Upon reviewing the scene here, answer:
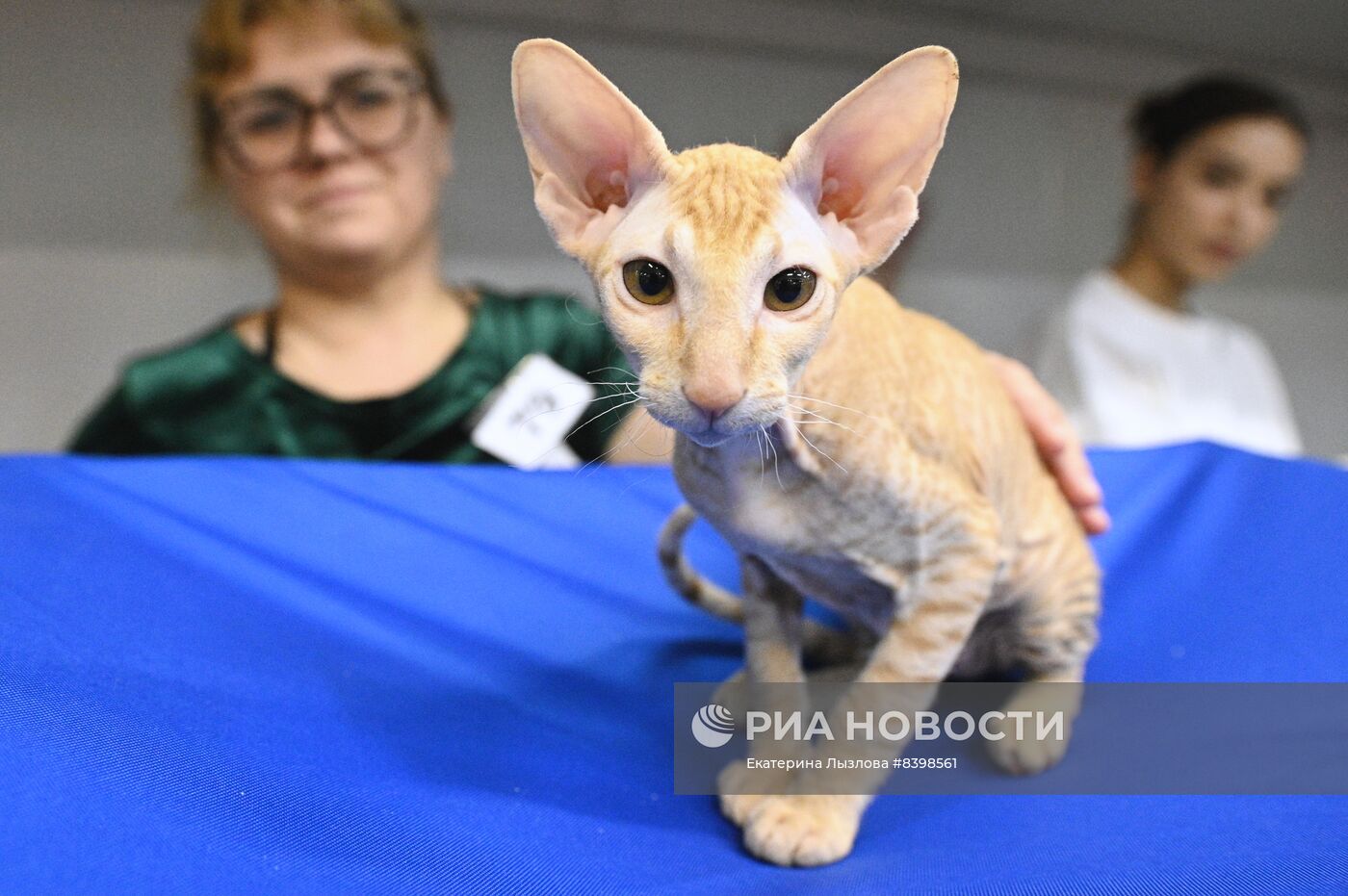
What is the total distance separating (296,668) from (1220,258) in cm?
217

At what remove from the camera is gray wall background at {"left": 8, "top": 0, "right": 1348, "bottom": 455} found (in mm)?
1798

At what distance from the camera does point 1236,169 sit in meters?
2.10

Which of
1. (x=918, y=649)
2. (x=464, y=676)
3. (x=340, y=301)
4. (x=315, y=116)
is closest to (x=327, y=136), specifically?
(x=315, y=116)

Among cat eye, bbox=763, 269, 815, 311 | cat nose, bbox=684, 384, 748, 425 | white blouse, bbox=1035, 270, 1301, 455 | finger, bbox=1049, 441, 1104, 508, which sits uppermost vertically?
cat eye, bbox=763, 269, 815, 311

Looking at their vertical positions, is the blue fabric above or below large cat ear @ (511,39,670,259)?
below

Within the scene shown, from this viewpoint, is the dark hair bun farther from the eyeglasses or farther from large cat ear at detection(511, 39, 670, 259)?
large cat ear at detection(511, 39, 670, 259)

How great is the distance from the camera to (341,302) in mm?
1657

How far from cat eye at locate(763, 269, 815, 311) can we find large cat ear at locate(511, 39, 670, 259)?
4.0 inches

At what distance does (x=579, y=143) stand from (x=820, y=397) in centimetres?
Result: 22

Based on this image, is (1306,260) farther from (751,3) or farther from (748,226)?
(748,226)

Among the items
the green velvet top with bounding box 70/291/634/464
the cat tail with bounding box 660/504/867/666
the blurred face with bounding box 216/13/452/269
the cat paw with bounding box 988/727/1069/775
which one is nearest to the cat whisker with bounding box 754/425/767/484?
the cat tail with bounding box 660/504/867/666

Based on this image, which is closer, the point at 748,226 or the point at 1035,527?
the point at 748,226

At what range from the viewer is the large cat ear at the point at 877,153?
54 centimetres

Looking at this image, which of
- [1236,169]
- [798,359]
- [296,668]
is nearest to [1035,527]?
[798,359]
